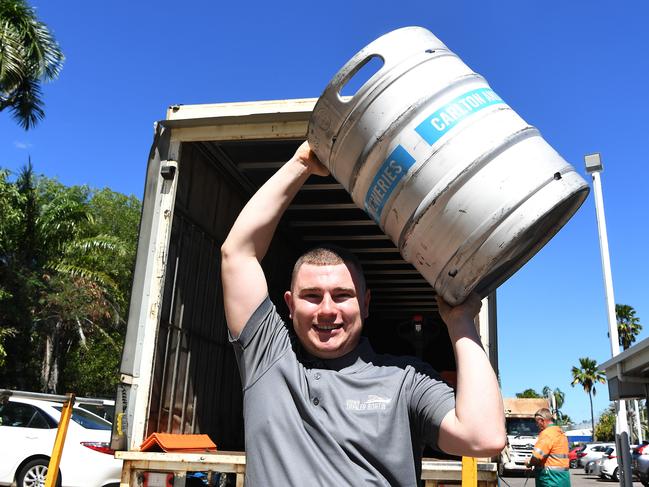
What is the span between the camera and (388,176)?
2.02 m

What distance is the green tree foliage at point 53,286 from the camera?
20.7 meters

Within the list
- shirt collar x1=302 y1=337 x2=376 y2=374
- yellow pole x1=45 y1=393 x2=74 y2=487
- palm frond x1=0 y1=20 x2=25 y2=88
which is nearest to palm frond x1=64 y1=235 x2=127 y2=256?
palm frond x1=0 y1=20 x2=25 y2=88

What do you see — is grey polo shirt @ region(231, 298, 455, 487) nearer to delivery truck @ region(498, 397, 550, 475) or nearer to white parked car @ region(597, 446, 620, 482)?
delivery truck @ region(498, 397, 550, 475)

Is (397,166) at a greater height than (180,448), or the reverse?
(397,166)

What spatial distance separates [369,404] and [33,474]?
29.5ft

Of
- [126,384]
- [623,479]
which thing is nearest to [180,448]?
[126,384]

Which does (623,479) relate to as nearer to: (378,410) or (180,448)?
(180,448)

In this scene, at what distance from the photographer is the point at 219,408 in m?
6.25

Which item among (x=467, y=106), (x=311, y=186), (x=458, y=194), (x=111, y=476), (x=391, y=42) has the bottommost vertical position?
(x=111, y=476)

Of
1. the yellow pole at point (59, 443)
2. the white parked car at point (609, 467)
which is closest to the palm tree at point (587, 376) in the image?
the white parked car at point (609, 467)

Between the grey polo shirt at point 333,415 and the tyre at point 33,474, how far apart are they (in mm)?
8657

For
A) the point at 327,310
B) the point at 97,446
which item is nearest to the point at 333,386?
the point at 327,310

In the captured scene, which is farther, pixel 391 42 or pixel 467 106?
pixel 391 42

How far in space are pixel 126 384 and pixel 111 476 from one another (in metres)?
5.11
